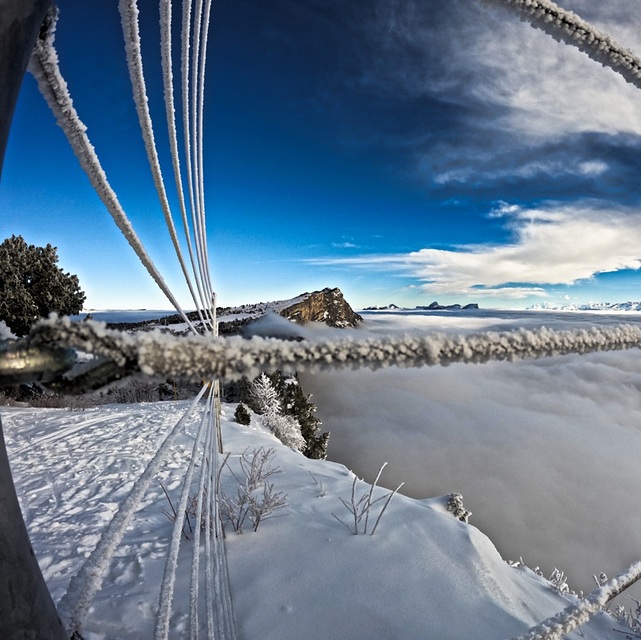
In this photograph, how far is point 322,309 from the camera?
20.8m

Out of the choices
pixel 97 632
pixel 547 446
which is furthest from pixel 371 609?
pixel 547 446

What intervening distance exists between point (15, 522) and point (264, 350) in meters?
0.45

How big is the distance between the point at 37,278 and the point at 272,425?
8.73m

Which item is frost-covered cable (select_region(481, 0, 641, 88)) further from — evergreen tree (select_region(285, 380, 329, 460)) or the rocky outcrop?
the rocky outcrop

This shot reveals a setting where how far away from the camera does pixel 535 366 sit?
156ft

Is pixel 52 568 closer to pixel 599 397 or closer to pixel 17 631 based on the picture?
pixel 17 631

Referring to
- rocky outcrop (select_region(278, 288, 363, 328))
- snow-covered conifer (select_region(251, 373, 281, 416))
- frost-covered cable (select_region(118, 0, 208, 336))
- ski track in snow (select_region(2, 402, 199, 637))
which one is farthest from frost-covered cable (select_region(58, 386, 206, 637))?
rocky outcrop (select_region(278, 288, 363, 328))

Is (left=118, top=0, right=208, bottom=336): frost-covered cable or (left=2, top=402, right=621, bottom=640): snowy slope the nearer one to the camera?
(left=118, top=0, right=208, bottom=336): frost-covered cable

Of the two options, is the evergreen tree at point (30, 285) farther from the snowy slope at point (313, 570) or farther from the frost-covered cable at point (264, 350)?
the frost-covered cable at point (264, 350)

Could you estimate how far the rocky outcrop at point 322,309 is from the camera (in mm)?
17473

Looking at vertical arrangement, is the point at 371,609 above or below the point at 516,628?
above

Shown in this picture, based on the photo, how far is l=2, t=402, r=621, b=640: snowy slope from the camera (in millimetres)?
1874

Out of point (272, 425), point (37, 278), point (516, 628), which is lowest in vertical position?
point (272, 425)

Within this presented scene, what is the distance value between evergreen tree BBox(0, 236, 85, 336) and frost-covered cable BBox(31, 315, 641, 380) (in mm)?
12860
